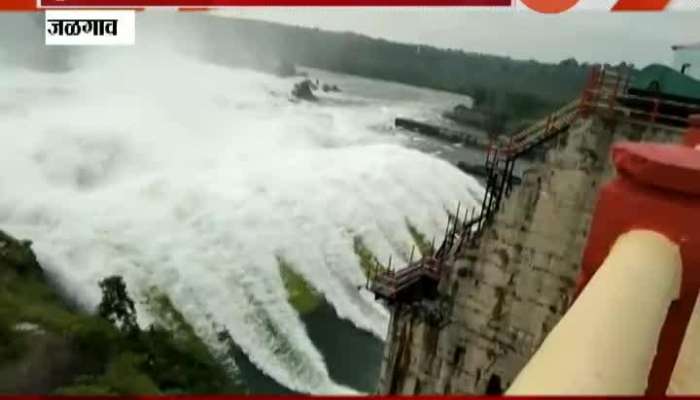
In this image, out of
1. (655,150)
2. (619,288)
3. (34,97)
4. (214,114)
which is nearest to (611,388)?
(619,288)

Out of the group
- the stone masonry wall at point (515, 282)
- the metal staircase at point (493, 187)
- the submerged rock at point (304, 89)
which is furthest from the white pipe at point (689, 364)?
the submerged rock at point (304, 89)

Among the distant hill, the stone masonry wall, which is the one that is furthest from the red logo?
the stone masonry wall

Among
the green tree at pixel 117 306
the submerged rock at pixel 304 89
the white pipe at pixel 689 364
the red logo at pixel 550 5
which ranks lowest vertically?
the green tree at pixel 117 306

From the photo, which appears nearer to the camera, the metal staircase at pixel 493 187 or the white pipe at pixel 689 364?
the white pipe at pixel 689 364

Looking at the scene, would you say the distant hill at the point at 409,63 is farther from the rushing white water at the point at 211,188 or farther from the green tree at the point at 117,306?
the green tree at the point at 117,306

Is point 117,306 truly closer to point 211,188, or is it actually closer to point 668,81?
point 211,188

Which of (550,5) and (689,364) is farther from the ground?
(550,5)

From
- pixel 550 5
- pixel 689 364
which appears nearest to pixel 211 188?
pixel 550 5

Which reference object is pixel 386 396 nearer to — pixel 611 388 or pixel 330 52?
pixel 330 52

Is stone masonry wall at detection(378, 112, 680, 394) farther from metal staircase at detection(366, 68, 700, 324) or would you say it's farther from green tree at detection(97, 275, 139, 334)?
green tree at detection(97, 275, 139, 334)
